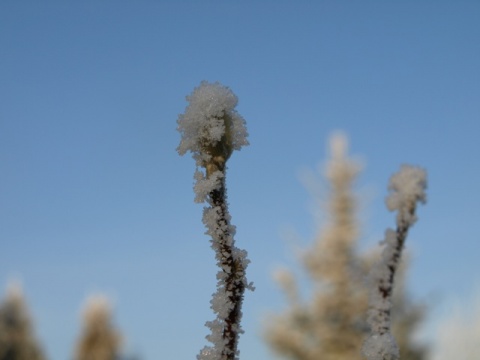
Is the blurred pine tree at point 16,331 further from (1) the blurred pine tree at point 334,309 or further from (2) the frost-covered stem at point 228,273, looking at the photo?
(2) the frost-covered stem at point 228,273

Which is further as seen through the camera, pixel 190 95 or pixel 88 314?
pixel 88 314

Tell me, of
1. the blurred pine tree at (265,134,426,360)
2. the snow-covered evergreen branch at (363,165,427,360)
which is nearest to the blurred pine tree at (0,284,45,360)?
the blurred pine tree at (265,134,426,360)

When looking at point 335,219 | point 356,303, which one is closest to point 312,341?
point 356,303

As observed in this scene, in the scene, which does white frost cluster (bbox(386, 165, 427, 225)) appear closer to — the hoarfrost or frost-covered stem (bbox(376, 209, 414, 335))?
frost-covered stem (bbox(376, 209, 414, 335))

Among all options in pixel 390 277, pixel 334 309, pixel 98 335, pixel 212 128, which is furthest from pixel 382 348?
pixel 98 335

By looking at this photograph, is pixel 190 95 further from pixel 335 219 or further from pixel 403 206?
pixel 335 219

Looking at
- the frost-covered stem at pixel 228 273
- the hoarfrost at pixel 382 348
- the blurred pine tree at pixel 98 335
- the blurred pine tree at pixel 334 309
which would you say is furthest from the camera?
A: the blurred pine tree at pixel 98 335

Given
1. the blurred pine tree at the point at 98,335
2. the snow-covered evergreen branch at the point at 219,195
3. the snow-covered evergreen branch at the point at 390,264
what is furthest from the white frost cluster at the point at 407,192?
the blurred pine tree at the point at 98,335
